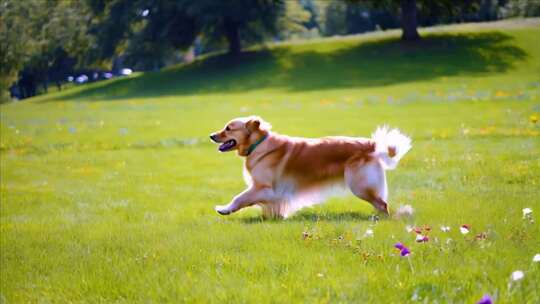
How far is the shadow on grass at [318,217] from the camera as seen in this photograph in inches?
286

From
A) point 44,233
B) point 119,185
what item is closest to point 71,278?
point 44,233

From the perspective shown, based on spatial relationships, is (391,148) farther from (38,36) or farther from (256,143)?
(38,36)

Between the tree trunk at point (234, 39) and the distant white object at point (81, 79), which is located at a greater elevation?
→ the tree trunk at point (234, 39)

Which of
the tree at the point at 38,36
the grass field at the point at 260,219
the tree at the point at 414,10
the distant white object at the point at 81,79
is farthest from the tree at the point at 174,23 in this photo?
the grass field at the point at 260,219

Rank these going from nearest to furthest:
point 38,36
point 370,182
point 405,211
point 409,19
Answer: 1. point 405,211
2. point 370,182
3. point 409,19
4. point 38,36

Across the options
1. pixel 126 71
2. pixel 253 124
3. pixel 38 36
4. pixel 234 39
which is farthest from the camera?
pixel 126 71

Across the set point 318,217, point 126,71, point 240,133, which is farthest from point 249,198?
point 126,71

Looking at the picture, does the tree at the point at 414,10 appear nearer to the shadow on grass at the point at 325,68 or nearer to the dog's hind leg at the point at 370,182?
the shadow on grass at the point at 325,68

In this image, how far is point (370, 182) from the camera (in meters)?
7.47

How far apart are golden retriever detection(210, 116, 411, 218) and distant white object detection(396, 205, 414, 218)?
241 mm

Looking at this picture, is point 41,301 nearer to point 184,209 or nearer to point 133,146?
point 184,209

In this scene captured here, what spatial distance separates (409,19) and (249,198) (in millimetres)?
41099

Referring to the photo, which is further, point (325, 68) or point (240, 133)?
point (325, 68)

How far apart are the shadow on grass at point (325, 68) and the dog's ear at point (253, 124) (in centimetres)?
2109
